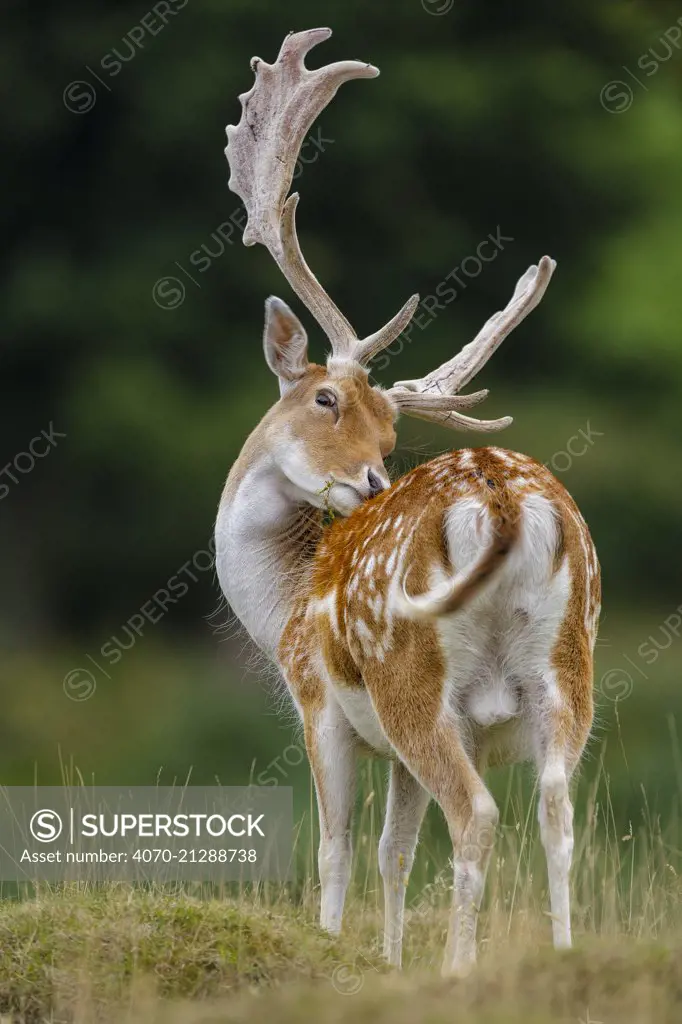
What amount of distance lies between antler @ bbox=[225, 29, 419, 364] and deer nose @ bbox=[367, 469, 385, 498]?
0.65 meters

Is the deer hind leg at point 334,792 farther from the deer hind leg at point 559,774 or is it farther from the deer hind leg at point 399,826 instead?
the deer hind leg at point 559,774

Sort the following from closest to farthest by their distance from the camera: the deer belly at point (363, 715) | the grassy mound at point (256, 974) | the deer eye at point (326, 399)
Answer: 1. the grassy mound at point (256, 974)
2. the deer belly at point (363, 715)
3. the deer eye at point (326, 399)

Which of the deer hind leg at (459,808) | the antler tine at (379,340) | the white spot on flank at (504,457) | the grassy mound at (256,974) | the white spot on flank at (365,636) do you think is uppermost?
the antler tine at (379,340)

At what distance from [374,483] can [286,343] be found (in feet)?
1.88

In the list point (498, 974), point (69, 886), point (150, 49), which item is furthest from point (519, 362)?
point (498, 974)

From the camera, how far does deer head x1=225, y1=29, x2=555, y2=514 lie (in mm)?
4375

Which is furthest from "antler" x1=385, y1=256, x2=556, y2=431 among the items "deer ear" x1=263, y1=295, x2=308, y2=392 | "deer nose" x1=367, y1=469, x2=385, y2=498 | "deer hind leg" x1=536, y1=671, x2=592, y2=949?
"deer hind leg" x1=536, y1=671, x2=592, y2=949

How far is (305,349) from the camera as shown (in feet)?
15.4

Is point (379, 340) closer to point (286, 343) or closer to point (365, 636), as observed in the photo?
point (286, 343)

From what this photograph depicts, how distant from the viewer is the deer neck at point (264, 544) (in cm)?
448

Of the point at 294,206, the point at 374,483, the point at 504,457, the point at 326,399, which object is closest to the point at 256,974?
the point at 504,457

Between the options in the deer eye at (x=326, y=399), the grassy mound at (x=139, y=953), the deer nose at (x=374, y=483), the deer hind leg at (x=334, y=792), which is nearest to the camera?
the grassy mound at (x=139, y=953)

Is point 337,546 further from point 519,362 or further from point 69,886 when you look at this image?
point 519,362

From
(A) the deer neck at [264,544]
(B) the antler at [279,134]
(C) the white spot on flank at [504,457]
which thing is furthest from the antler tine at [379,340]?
(C) the white spot on flank at [504,457]
